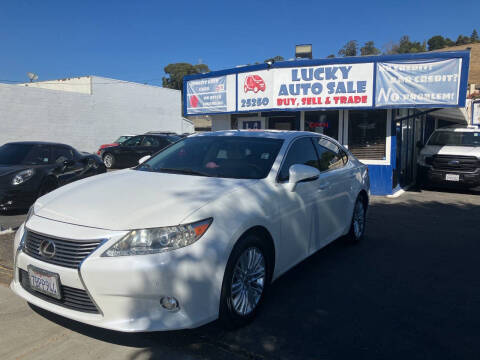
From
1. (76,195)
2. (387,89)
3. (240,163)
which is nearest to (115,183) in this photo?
(76,195)

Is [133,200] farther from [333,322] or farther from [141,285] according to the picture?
[333,322]

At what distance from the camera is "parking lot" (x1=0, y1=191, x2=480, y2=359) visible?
9.87 ft

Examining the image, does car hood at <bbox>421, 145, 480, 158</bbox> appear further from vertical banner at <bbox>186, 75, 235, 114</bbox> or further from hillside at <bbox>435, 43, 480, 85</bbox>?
hillside at <bbox>435, 43, 480, 85</bbox>

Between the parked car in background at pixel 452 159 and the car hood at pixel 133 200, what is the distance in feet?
29.9

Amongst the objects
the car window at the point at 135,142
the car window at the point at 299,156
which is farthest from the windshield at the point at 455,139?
the car window at the point at 135,142

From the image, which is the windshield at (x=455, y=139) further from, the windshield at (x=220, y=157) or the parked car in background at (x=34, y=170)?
the parked car in background at (x=34, y=170)

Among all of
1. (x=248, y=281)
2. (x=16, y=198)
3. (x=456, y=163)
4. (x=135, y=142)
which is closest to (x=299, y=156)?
(x=248, y=281)

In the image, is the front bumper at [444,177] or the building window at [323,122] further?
the building window at [323,122]

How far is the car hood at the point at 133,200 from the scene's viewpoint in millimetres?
2895

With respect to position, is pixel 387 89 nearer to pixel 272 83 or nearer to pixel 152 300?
pixel 272 83

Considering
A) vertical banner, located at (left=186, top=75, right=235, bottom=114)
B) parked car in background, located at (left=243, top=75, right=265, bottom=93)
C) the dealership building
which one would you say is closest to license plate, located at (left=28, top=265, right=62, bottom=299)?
the dealership building

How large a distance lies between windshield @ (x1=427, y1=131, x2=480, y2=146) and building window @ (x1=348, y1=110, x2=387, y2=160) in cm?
252

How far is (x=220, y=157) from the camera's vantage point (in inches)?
168

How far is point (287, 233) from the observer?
382 centimetres
